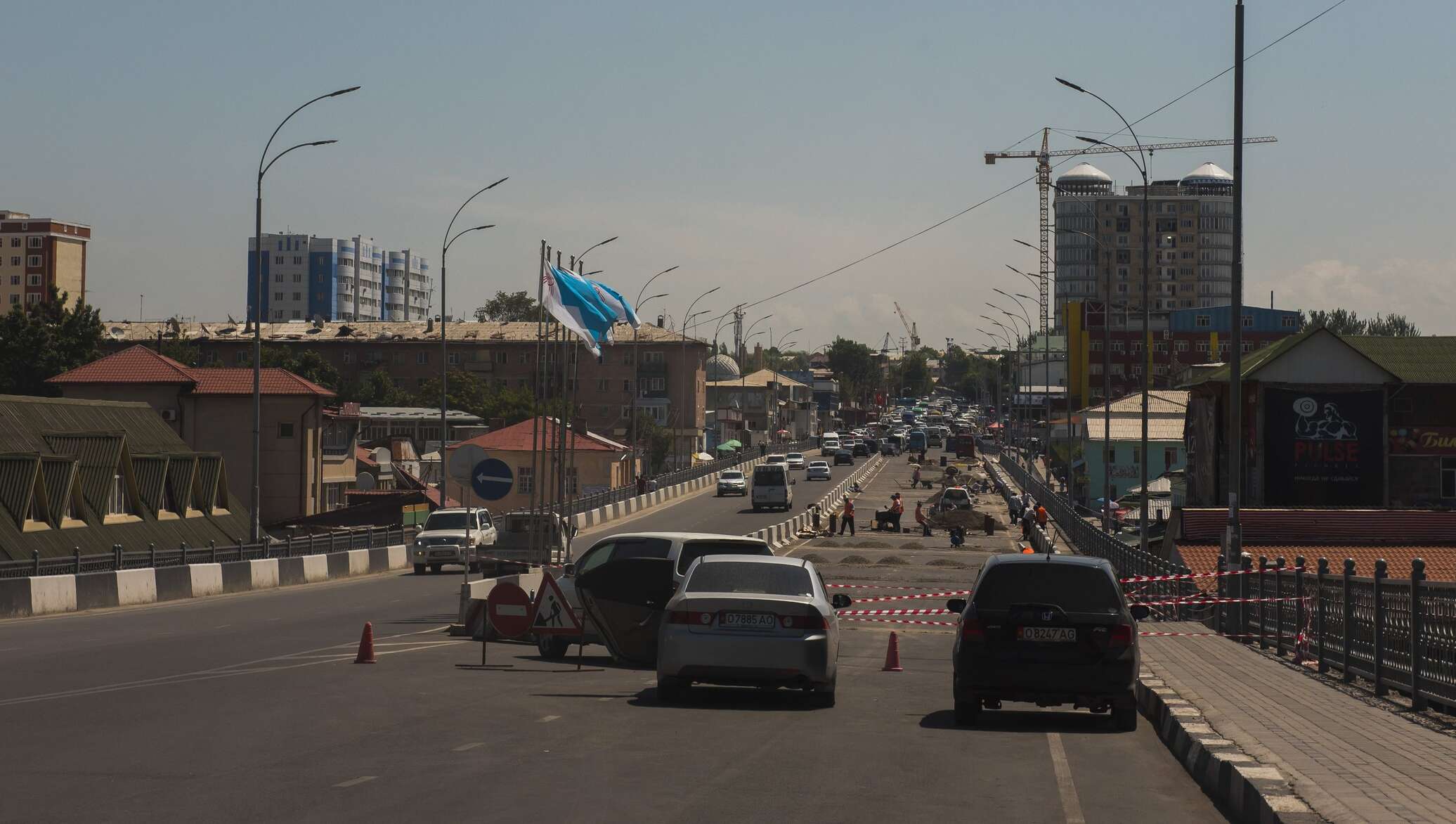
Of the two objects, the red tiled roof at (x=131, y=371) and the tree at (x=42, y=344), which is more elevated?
the tree at (x=42, y=344)

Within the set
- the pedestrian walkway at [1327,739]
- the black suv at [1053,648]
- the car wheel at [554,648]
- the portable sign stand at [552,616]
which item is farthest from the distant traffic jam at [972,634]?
the car wheel at [554,648]

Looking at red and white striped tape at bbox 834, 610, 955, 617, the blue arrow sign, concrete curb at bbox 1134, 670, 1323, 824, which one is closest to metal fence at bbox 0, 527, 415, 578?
the blue arrow sign

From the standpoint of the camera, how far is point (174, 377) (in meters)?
63.5

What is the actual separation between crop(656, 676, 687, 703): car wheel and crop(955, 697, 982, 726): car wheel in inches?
101

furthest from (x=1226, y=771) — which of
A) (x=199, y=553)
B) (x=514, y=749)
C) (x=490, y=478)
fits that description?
(x=199, y=553)

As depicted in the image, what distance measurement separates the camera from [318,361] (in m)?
126

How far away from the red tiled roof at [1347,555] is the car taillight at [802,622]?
986 inches

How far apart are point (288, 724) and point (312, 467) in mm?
53924

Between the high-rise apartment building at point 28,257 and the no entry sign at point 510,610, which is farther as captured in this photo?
the high-rise apartment building at point 28,257

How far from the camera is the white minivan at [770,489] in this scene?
74.2 metres

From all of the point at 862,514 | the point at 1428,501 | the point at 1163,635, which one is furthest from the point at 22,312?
the point at 1163,635

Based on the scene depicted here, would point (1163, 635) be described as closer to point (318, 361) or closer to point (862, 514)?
point (862, 514)

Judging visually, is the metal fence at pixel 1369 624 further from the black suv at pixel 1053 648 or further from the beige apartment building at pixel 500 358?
the beige apartment building at pixel 500 358

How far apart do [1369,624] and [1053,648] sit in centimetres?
410
